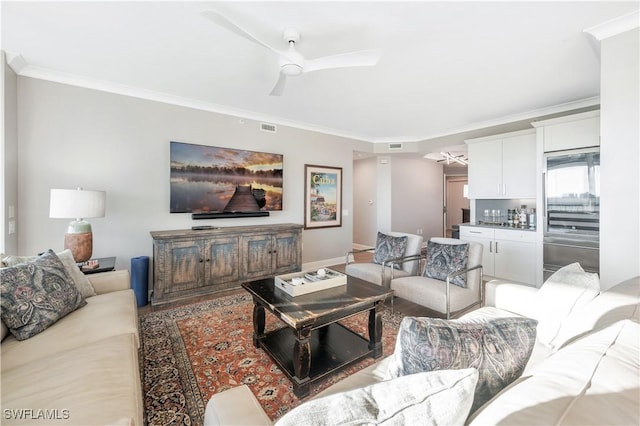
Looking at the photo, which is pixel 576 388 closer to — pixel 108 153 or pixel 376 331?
pixel 376 331

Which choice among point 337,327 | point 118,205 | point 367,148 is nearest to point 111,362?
point 337,327

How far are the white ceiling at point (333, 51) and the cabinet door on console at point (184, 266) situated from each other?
2.02 meters

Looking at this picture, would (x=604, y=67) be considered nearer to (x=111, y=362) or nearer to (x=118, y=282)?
(x=111, y=362)

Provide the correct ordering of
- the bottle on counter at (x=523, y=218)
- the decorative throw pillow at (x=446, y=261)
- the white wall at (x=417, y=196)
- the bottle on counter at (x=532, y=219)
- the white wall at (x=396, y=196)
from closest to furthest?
the decorative throw pillow at (x=446, y=261) < the bottle on counter at (x=532, y=219) < the bottle on counter at (x=523, y=218) < the white wall at (x=396, y=196) < the white wall at (x=417, y=196)

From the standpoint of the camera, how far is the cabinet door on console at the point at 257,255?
3867mm

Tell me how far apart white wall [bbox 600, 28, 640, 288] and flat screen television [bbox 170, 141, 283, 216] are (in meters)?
3.92

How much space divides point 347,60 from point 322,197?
327 cm

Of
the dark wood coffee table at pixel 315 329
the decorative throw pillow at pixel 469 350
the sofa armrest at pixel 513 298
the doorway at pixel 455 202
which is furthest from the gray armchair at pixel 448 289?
the doorway at pixel 455 202

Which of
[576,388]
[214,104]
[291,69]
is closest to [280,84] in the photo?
[291,69]

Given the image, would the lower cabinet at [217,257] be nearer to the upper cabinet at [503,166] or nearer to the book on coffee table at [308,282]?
the book on coffee table at [308,282]

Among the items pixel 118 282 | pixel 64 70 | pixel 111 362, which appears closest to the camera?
pixel 111 362

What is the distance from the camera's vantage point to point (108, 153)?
3.33 m

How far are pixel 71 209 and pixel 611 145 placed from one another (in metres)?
4.82

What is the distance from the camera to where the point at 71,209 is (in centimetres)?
259
